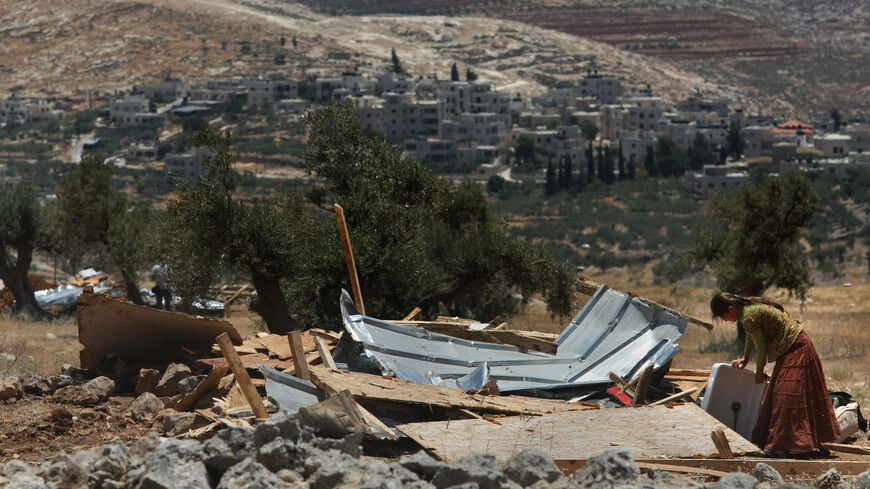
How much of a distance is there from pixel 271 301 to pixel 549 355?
253 inches

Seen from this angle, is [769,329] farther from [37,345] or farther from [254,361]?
[37,345]

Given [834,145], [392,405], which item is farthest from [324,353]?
[834,145]

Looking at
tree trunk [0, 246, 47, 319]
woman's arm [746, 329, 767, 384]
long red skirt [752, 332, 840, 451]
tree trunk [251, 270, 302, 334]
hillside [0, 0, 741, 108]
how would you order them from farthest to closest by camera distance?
hillside [0, 0, 741, 108], tree trunk [0, 246, 47, 319], tree trunk [251, 270, 302, 334], woman's arm [746, 329, 767, 384], long red skirt [752, 332, 840, 451]

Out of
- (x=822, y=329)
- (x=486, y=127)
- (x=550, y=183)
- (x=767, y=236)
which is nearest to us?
(x=767, y=236)

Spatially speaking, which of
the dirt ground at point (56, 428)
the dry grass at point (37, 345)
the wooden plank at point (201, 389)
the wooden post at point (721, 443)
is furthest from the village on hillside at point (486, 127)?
the wooden post at point (721, 443)

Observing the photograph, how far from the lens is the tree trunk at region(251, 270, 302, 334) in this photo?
17594 mm

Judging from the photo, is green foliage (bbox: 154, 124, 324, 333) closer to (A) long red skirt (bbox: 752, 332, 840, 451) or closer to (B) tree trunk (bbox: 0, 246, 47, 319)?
(A) long red skirt (bbox: 752, 332, 840, 451)

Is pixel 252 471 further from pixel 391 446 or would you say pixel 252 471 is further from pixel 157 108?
pixel 157 108

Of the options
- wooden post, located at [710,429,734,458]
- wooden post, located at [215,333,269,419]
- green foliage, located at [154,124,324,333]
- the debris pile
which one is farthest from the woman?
green foliage, located at [154,124,324,333]

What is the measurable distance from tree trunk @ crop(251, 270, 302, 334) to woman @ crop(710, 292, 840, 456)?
935 centimetres

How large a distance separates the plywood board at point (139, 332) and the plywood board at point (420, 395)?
3.12m

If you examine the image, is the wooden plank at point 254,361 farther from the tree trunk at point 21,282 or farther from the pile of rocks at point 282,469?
the tree trunk at point 21,282

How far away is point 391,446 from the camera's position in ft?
30.3

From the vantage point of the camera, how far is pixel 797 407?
362 inches
